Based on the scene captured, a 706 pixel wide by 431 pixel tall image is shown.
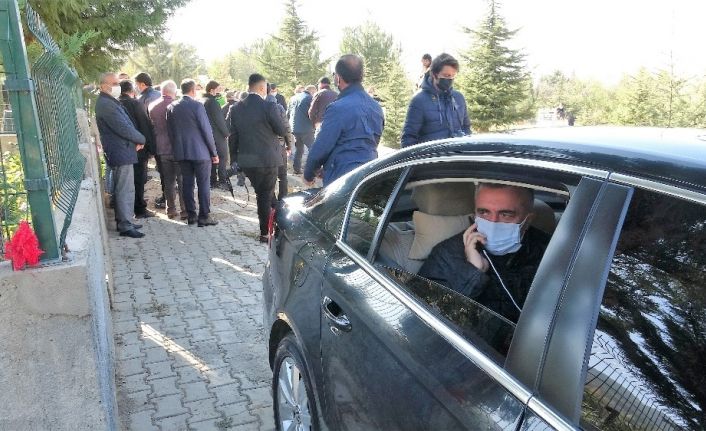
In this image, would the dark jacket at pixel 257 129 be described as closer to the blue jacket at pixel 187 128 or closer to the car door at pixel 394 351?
the blue jacket at pixel 187 128

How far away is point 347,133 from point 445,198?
8.91 feet

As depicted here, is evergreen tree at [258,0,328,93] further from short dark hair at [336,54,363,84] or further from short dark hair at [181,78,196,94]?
short dark hair at [336,54,363,84]

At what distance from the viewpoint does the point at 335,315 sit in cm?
222

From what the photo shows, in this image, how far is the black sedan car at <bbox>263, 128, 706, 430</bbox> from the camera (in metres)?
1.24

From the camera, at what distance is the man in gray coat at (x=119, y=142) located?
22.4ft

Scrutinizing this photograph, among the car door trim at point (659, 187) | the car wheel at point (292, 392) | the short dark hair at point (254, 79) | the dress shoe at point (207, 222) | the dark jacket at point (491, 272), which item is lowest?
the dress shoe at point (207, 222)

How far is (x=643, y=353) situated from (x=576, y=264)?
0.24m

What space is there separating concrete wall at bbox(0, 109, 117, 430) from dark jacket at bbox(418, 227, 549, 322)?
135 cm

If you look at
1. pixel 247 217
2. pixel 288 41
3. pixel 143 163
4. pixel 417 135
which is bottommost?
pixel 247 217

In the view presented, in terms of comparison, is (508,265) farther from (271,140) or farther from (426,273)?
(271,140)

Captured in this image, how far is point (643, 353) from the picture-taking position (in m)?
1.26

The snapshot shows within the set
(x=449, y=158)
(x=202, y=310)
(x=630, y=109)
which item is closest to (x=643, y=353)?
(x=449, y=158)

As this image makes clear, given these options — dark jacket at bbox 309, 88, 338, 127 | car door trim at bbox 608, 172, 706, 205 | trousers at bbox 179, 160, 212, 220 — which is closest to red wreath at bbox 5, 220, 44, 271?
car door trim at bbox 608, 172, 706, 205

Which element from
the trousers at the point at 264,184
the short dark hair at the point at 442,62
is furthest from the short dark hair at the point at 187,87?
the short dark hair at the point at 442,62
